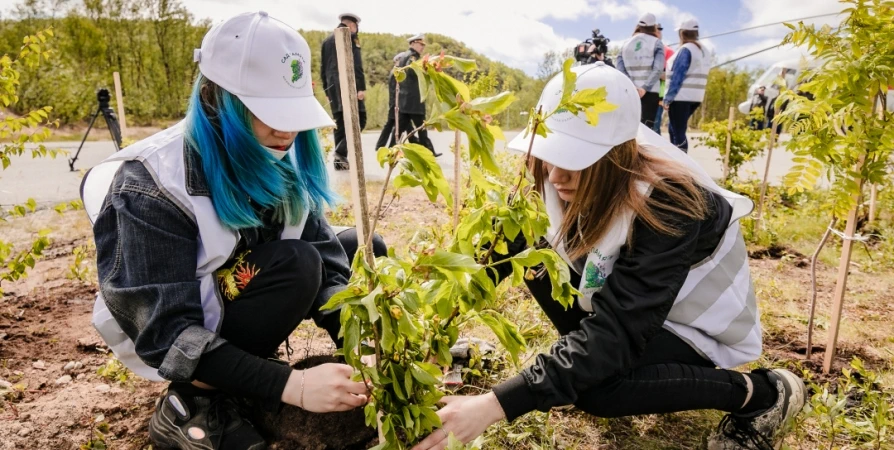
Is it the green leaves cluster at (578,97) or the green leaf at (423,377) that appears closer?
the green leaves cluster at (578,97)

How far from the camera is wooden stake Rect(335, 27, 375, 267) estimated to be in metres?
0.99

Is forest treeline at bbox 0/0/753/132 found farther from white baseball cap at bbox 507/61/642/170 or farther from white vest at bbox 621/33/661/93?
white baseball cap at bbox 507/61/642/170

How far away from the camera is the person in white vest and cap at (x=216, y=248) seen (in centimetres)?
136

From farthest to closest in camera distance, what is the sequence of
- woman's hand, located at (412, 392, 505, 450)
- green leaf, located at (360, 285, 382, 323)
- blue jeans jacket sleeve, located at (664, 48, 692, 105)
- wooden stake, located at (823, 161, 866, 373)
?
1. blue jeans jacket sleeve, located at (664, 48, 692, 105)
2. wooden stake, located at (823, 161, 866, 373)
3. woman's hand, located at (412, 392, 505, 450)
4. green leaf, located at (360, 285, 382, 323)

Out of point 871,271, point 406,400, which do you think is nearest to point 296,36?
point 406,400

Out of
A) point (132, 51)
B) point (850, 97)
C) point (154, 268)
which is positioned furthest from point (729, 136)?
point (132, 51)

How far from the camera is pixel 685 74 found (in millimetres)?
5570

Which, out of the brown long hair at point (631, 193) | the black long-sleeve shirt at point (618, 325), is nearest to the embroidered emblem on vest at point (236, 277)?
the black long-sleeve shirt at point (618, 325)

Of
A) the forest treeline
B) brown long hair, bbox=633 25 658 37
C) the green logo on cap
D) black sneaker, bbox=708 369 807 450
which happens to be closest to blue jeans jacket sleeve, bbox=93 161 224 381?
the green logo on cap

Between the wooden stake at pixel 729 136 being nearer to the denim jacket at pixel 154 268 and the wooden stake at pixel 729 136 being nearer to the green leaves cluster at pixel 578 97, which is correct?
the green leaves cluster at pixel 578 97

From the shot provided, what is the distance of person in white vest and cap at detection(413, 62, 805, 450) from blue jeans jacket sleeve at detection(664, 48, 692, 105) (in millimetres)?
4408

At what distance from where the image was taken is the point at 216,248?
1474 millimetres

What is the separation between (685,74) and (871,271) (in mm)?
2824

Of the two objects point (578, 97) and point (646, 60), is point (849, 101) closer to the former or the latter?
point (578, 97)
